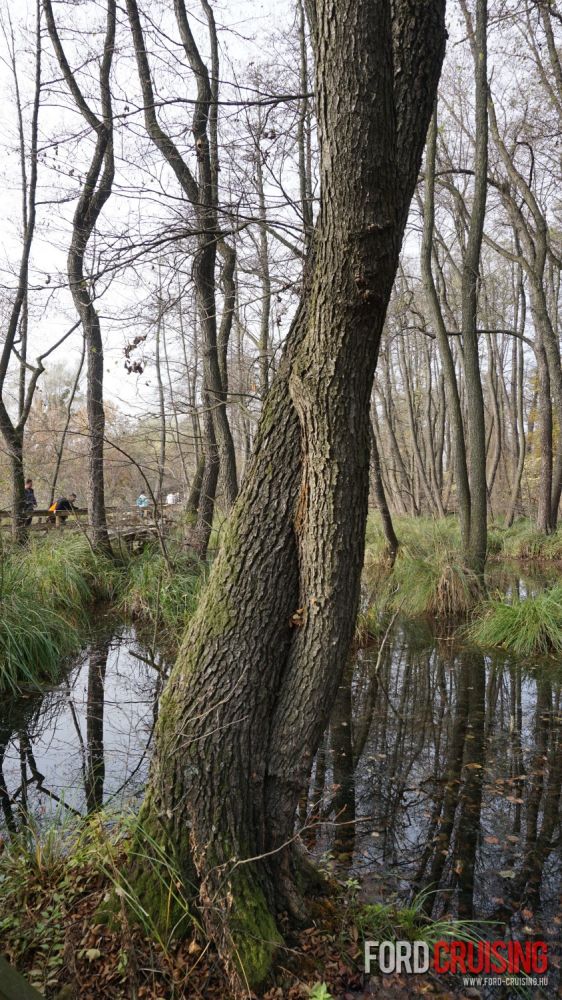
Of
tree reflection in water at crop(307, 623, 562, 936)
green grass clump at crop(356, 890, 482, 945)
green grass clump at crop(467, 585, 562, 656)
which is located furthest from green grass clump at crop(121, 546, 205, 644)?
green grass clump at crop(356, 890, 482, 945)

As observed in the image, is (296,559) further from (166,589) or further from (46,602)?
(46,602)

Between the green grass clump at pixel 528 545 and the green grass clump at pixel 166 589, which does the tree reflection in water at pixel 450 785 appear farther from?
the green grass clump at pixel 528 545

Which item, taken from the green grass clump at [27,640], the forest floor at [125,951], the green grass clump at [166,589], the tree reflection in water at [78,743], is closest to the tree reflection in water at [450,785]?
the forest floor at [125,951]

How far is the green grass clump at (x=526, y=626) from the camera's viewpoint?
6.75 metres

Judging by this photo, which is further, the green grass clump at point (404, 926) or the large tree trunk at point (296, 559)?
the green grass clump at point (404, 926)

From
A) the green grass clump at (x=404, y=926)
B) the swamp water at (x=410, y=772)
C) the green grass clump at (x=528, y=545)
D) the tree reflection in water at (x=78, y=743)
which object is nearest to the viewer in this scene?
the green grass clump at (x=404, y=926)

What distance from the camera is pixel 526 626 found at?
22.6ft

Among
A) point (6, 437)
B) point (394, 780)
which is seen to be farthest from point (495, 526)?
point (394, 780)

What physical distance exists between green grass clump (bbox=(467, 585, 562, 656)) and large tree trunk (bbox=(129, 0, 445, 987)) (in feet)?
17.2

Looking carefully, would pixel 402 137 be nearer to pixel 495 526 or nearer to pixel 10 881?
pixel 10 881

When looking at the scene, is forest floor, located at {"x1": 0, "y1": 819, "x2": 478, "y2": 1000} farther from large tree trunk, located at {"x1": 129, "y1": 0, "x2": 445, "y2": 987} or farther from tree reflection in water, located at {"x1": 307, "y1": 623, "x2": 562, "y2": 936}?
tree reflection in water, located at {"x1": 307, "y1": 623, "x2": 562, "y2": 936}

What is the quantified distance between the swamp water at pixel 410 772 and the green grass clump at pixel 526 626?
28 centimetres

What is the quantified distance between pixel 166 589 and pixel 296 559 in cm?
523

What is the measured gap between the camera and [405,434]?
96.3 ft
